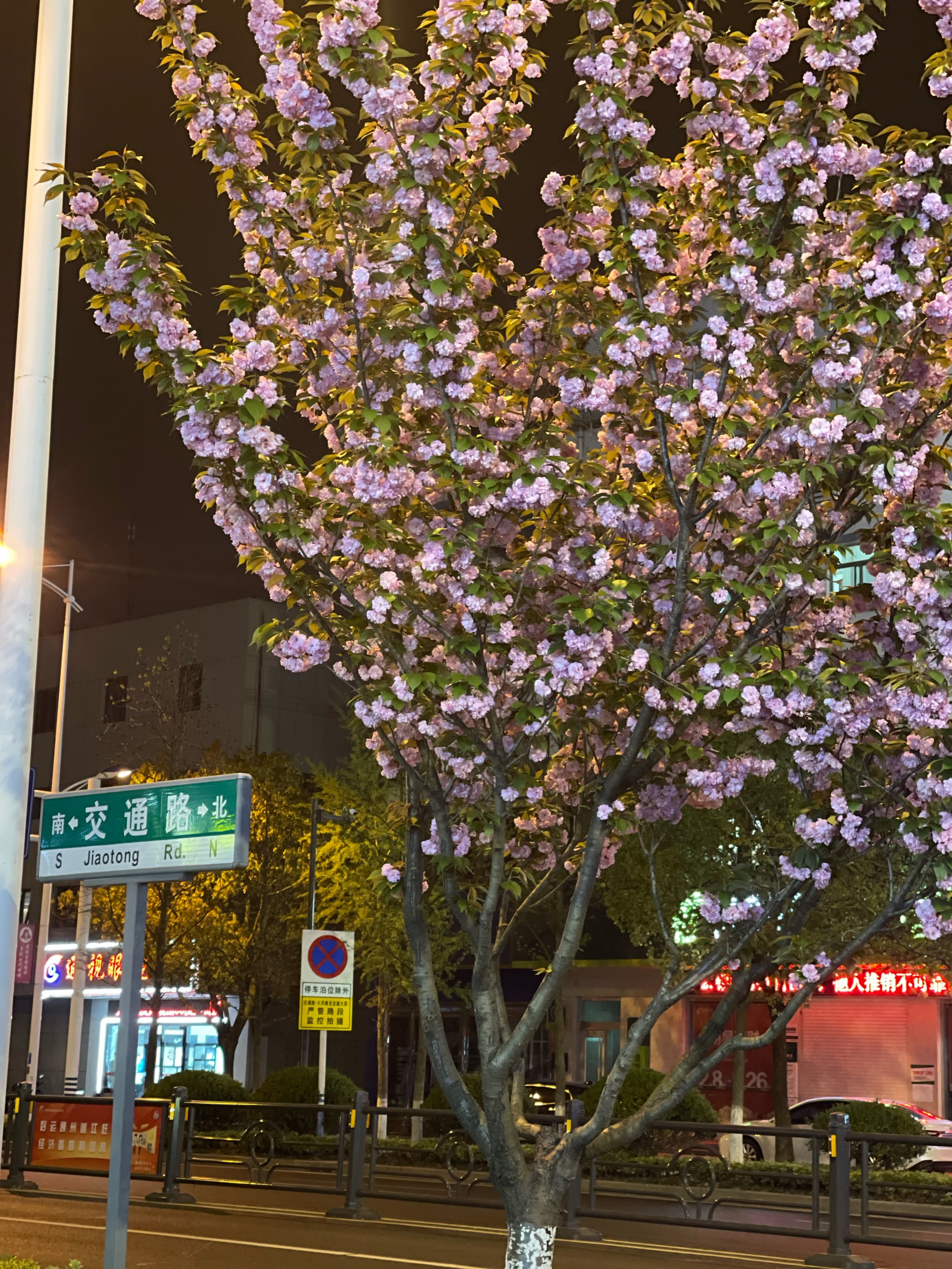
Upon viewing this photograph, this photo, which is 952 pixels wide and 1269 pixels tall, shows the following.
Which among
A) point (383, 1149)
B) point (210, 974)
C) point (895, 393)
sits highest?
point (895, 393)

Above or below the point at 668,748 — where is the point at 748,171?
above

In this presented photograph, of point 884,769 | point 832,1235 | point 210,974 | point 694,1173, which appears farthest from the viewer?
point 210,974

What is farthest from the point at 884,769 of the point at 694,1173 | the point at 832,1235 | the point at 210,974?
the point at 210,974

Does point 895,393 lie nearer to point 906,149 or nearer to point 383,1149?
point 906,149

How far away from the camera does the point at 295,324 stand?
768 cm

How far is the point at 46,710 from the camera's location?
61.4 meters

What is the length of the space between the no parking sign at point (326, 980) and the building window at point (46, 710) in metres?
39.9

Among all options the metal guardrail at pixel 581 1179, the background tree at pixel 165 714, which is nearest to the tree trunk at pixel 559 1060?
the metal guardrail at pixel 581 1179

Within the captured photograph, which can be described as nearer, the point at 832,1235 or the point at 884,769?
the point at 884,769

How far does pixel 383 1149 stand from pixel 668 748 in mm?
20015

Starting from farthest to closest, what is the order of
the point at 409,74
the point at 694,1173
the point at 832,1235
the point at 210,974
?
the point at 210,974
the point at 694,1173
the point at 832,1235
the point at 409,74

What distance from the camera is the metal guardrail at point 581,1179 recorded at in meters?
15.4

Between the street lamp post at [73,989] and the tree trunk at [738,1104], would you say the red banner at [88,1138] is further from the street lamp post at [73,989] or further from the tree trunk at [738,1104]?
the street lamp post at [73,989]

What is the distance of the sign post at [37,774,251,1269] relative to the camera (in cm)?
704
